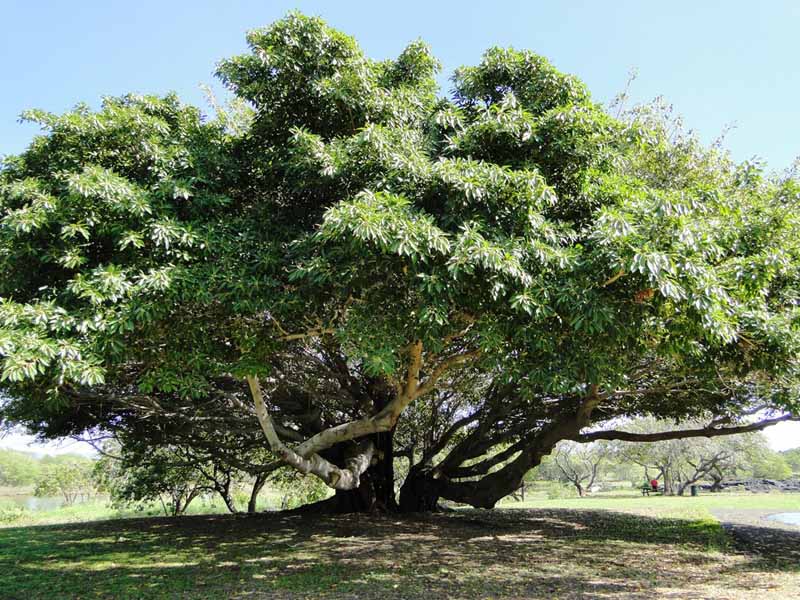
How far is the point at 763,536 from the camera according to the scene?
1095cm

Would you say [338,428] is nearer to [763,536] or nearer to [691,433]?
[691,433]

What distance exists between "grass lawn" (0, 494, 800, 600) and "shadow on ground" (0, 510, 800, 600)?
0.02 meters

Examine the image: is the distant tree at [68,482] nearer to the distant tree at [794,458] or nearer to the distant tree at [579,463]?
the distant tree at [579,463]

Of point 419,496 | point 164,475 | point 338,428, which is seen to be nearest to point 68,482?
point 164,475

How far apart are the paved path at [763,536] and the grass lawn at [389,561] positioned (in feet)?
0.51

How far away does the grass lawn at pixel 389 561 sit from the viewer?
641cm

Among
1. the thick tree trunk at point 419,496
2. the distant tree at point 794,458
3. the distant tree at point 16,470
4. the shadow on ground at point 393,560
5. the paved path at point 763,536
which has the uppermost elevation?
the distant tree at point 16,470

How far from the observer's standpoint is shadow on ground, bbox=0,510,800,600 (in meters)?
6.43

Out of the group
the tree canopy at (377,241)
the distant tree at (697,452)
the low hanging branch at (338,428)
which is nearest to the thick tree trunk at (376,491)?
the low hanging branch at (338,428)

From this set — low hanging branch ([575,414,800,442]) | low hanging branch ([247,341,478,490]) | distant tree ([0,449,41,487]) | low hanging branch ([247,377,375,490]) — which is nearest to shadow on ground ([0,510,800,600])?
low hanging branch ([247,377,375,490])

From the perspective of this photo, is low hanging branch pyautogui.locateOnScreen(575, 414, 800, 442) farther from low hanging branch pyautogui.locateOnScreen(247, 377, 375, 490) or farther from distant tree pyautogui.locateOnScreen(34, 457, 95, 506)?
distant tree pyautogui.locateOnScreen(34, 457, 95, 506)

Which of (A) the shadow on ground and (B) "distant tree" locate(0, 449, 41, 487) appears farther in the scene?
(B) "distant tree" locate(0, 449, 41, 487)

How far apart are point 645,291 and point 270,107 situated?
5302 mm

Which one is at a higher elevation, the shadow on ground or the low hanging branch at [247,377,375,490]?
the low hanging branch at [247,377,375,490]
